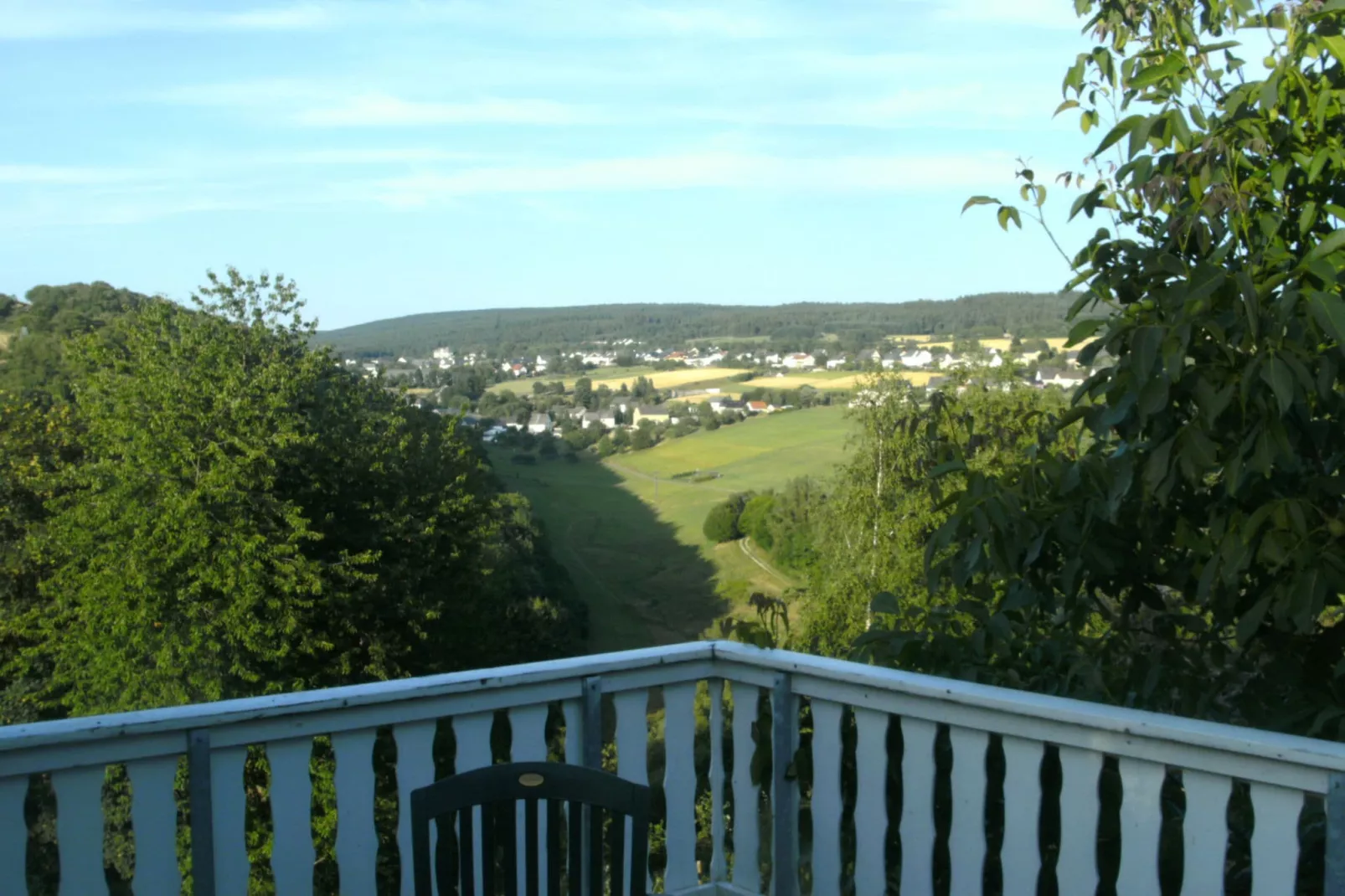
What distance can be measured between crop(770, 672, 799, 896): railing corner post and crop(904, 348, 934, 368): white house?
16.8m

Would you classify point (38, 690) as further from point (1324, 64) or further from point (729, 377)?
point (729, 377)

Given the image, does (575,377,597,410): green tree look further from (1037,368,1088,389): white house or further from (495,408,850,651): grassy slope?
(1037,368,1088,389): white house

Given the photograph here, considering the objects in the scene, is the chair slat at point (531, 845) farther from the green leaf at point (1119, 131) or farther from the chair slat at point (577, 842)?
the green leaf at point (1119, 131)

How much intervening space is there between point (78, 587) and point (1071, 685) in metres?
22.5

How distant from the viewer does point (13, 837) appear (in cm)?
207

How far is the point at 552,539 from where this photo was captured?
45.5m

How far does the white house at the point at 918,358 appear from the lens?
65.0 ft

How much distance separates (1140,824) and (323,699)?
1.67 metres

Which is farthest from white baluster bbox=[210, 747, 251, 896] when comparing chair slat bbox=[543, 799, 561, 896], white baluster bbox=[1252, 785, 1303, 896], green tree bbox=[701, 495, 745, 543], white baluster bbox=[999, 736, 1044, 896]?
green tree bbox=[701, 495, 745, 543]

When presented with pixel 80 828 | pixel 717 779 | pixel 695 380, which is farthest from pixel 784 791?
pixel 695 380

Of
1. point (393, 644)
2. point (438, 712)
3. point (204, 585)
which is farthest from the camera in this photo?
point (393, 644)

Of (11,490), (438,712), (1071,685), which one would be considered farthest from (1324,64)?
(11,490)

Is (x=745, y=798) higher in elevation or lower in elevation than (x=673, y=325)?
lower

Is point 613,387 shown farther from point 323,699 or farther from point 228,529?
point 323,699
